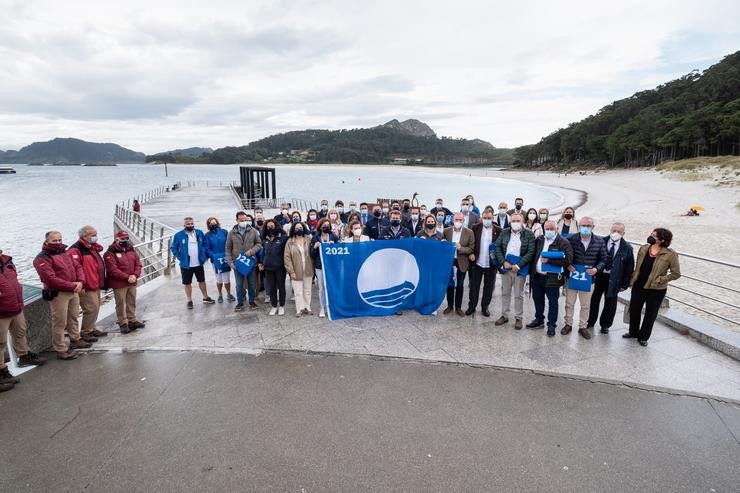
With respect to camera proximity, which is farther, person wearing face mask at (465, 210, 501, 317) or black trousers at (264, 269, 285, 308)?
black trousers at (264, 269, 285, 308)

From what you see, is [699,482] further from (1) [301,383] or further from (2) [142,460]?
(2) [142,460]

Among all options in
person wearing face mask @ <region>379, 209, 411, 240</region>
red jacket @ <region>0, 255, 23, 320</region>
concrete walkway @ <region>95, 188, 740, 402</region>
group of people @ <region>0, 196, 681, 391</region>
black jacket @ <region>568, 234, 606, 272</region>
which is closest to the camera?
red jacket @ <region>0, 255, 23, 320</region>

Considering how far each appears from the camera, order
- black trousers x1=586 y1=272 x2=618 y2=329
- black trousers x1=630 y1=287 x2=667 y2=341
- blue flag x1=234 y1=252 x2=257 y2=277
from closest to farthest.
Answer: black trousers x1=630 y1=287 x2=667 y2=341 → black trousers x1=586 y1=272 x2=618 y2=329 → blue flag x1=234 y1=252 x2=257 y2=277

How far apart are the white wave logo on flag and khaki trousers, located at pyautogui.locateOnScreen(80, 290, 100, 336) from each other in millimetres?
4372

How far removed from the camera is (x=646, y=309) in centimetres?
600

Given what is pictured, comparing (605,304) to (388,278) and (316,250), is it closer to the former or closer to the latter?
(388,278)

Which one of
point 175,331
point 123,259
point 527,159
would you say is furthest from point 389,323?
point 527,159

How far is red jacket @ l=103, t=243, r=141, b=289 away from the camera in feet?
21.1

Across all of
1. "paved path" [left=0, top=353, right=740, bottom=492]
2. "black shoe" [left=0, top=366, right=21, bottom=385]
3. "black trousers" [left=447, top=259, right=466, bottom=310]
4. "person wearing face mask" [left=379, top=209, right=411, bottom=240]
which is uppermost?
"person wearing face mask" [left=379, top=209, right=411, bottom=240]

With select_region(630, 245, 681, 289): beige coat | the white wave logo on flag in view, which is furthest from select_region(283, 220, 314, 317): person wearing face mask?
select_region(630, 245, 681, 289): beige coat

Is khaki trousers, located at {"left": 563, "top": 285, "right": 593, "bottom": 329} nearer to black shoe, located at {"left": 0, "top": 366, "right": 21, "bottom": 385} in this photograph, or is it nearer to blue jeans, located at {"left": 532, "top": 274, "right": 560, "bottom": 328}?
blue jeans, located at {"left": 532, "top": 274, "right": 560, "bottom": 328}

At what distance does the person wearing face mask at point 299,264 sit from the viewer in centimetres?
725

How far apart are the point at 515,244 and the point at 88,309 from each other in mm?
7242

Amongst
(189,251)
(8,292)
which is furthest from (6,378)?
(189,251)
